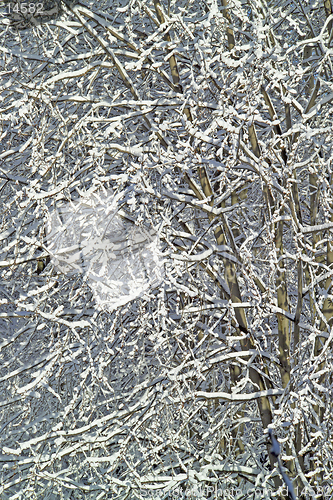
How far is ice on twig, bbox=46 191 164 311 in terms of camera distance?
362 centimetres

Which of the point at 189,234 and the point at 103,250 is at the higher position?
the point at 103,250

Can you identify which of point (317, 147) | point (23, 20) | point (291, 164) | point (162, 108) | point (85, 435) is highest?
point (23, 20)

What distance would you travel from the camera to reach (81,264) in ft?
12.9

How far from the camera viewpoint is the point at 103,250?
12.7 feet

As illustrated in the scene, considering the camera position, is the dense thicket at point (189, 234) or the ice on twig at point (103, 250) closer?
the dense thicket at point (189, 234)

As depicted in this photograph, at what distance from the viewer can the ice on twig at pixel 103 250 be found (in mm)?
3615

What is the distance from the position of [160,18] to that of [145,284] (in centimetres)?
220

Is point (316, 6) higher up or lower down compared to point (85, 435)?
higher up

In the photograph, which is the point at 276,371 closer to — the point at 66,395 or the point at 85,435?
the point at 85,435

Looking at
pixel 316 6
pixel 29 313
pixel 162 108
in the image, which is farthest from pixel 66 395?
pixel 316 6

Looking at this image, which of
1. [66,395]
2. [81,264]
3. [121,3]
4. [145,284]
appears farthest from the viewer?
[66,395]

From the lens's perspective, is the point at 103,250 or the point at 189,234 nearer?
the point at 103,250

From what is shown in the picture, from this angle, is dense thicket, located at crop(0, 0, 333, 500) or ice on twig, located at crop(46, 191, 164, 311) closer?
dense thicket, located at crop(0, 0, 333, 500)

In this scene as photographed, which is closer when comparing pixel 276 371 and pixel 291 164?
pixel 291 164
